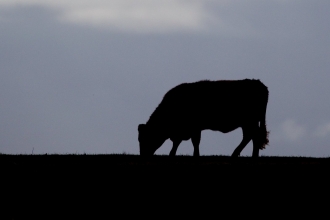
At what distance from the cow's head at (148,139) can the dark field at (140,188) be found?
10.4m

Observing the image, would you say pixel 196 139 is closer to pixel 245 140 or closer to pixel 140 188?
pixel 245 140

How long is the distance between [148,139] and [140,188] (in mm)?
11676

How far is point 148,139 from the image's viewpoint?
22.0 m

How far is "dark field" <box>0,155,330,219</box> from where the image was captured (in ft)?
31.7

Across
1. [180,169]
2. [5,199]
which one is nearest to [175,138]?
[180,169]

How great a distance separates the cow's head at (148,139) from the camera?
2195 centimetres

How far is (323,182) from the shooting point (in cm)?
1092

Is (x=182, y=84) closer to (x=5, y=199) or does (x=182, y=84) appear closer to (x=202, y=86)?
(x=202, y=86)

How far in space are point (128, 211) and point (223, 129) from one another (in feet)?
37.8

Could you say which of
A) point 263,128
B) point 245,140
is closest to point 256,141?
point 245,140

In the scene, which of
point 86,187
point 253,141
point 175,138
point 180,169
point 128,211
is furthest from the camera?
point 175,138

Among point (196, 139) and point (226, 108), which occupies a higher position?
point (226, 108)

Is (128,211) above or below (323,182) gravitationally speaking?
below

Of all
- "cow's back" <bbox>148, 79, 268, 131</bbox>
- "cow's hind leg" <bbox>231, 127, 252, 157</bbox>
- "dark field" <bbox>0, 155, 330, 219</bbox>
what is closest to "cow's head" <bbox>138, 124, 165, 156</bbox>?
"cow's back" <bbox>148, 79, 268, 131</bbox>
